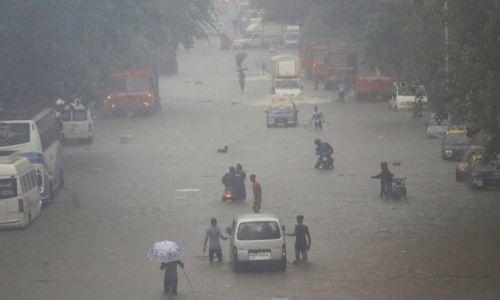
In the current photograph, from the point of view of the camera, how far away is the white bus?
3944 centimetres

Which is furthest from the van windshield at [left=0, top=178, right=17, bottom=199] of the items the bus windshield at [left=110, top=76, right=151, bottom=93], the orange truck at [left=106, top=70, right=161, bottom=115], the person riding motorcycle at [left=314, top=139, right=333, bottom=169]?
the bus windshield at [left=110, top=76, right=151, bottom=93]

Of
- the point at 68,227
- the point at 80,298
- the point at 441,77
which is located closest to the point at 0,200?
the point at 68,227

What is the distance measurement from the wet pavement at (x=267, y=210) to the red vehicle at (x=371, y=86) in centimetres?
984

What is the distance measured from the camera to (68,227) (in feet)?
117

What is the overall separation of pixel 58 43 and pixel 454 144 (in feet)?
53.3

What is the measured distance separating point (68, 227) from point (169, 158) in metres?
17.4

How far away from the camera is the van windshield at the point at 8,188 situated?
115 feet

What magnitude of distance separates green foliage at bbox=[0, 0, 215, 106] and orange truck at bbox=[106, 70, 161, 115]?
43.8 feet

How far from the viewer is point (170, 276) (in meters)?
25.9

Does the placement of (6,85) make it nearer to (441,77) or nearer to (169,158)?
(169,158)

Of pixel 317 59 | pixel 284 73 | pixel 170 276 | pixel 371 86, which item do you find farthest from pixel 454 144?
pixel 317 59

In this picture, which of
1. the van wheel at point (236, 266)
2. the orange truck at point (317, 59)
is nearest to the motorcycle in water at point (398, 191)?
the van wheel at point (236, 266)

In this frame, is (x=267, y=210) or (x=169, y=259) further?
(x=267, y=210)

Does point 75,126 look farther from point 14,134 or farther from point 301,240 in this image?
point 301,240
